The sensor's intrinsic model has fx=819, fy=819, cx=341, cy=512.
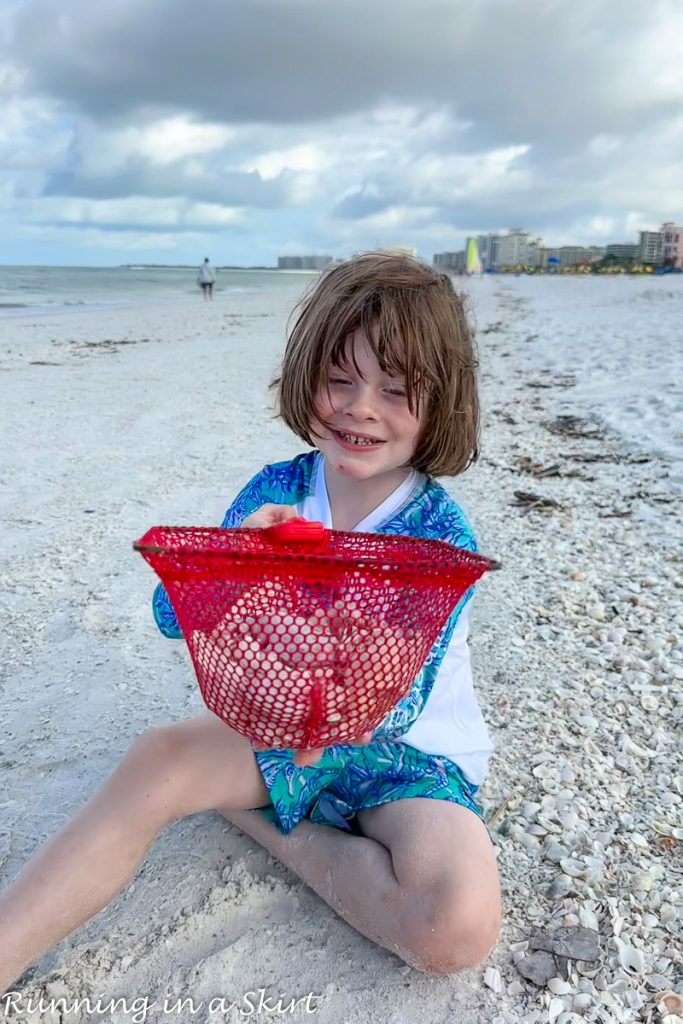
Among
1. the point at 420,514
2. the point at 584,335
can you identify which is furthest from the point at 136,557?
the point at 584,335

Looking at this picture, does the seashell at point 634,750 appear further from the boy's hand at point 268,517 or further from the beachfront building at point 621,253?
the beachfront building at point 621,253

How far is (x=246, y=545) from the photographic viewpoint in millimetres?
1639

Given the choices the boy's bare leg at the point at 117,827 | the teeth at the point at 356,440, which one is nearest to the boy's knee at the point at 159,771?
the boy's bare leg at the point at 117,827

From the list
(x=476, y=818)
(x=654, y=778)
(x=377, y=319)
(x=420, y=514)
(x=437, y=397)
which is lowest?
(x=654, y=778)

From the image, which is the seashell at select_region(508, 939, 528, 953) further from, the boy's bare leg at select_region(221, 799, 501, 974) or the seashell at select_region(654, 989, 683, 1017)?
the seashell at select_region(654, 989, 683, 1017)

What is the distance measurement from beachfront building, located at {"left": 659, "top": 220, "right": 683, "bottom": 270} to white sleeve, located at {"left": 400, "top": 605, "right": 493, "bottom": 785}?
4055 inches

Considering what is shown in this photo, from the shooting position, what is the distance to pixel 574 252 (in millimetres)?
122312

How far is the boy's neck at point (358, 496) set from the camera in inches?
77.8

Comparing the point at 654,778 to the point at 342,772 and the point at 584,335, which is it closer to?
the point at 342,772

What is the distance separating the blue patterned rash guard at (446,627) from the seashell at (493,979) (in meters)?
0.40

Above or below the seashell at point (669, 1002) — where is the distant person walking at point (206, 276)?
above

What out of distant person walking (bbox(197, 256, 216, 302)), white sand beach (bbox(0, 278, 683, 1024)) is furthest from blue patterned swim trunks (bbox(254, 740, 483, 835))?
distant person walking (bbox(197, 256, 216, 302))

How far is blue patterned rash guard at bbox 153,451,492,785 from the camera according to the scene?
5.80 feet

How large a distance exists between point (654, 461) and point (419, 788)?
139 inches
